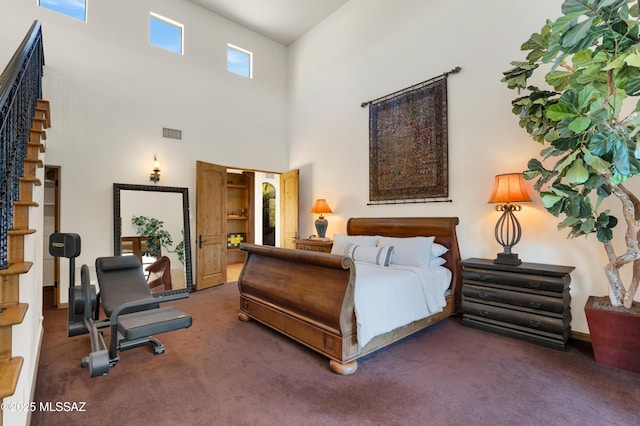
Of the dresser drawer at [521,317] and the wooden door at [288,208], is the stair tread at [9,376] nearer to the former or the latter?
the dresser drawer at [521,317]

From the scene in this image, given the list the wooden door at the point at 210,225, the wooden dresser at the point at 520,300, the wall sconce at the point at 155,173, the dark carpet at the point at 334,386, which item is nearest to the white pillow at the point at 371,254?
the wooden dresser at the point at 520,300

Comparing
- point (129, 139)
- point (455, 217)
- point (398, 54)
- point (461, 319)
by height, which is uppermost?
point (398, 54)

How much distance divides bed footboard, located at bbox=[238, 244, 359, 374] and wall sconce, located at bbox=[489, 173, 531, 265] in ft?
6.64

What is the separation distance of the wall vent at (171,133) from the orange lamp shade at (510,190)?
5.14 m

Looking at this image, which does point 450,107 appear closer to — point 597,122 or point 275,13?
point 597,122

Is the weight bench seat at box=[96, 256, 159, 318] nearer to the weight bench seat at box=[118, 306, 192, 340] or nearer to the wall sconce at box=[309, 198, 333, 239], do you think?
the weight bench seat at box=[118, 306, 192, 340]

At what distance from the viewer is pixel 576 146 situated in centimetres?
224

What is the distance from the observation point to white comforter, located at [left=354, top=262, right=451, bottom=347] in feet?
8.54

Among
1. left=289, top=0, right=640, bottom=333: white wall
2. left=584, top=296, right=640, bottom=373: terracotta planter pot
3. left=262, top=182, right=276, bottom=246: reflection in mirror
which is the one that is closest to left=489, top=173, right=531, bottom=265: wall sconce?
left=289, top=0, right=640, bottom=333: white wall

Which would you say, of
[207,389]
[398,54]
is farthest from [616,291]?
[398,54]

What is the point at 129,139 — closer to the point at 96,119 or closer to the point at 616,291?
the point at 96,119

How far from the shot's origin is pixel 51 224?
4918 millimetres

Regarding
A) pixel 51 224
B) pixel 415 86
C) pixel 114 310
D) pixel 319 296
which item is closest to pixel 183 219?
pixel 51 224

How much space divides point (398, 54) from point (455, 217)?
2.77m
